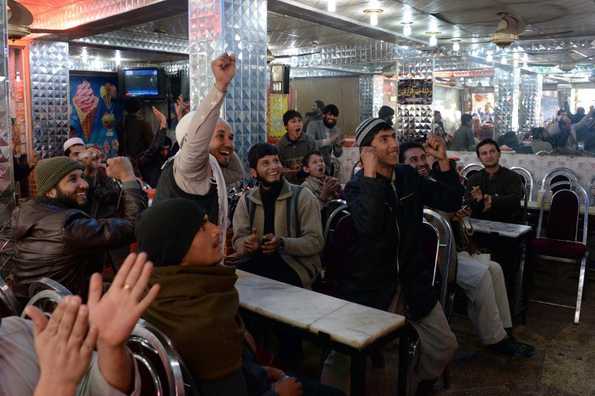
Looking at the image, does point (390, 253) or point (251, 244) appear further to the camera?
point (251, 244)

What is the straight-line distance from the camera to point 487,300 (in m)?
3.60

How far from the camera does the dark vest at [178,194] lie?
8.04ft

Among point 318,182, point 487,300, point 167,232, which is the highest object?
point 167,232

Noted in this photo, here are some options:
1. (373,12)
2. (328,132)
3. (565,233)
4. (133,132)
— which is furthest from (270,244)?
(133,132)

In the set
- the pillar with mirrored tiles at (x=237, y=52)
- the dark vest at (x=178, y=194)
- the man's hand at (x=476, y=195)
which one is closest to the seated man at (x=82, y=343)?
the dark vest at (x=178, y=194)

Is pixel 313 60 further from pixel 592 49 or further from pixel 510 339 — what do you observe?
pixel 510 339

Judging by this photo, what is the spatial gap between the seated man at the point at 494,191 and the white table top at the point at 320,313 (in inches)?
106

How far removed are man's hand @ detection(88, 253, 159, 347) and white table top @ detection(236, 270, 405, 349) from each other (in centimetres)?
105

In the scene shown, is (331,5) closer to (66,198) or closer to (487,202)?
(487,202)

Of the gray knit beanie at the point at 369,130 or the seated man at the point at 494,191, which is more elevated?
the gray knit beanie at the point at 369,130

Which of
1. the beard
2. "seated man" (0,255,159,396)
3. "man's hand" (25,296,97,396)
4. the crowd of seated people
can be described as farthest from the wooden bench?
"man's hand" (25,296,97,396)

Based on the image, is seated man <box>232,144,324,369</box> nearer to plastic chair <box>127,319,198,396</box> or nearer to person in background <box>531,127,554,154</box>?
plastic chair <box>127,319,198,396</box>

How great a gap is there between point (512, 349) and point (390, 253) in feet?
5.04

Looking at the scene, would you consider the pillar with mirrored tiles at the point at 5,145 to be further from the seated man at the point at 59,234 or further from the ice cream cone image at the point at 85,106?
the ice cream cone image at the point at 85,106
